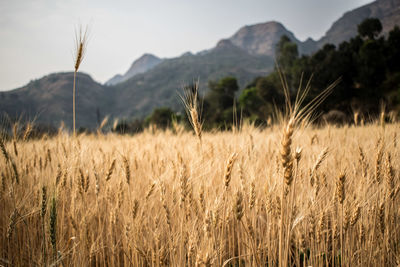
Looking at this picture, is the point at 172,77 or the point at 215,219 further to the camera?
the point at 172,77

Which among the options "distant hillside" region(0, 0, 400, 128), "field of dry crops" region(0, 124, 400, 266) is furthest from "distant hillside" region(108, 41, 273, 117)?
"field of dry crops" region(0, 124, 400, 266)

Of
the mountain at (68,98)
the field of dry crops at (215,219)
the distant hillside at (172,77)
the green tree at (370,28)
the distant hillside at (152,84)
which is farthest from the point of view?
the distant hillside at (172,77)

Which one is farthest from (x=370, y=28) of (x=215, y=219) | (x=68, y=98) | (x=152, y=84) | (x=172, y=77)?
(x=152, y=84)

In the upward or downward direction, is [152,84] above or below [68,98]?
above

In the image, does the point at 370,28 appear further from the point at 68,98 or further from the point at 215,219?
the point at 68,98

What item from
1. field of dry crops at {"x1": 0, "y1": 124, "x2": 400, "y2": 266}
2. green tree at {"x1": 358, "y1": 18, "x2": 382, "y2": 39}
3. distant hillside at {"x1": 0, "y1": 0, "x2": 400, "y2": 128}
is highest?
distant hillside at {"x1": 0, "y1": 0, "x2": 400, "y2": 128}

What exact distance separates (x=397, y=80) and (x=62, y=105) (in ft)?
390

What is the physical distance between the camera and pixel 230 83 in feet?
161

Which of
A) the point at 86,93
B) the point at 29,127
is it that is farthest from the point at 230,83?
the point at 86,93

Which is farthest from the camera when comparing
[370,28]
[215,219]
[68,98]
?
[68,98]

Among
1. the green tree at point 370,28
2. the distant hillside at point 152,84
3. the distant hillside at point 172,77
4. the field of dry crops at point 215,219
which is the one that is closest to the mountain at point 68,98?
the distant hillside at point 152,84

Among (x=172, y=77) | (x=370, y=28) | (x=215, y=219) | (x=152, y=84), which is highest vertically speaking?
(x=172, y=77)

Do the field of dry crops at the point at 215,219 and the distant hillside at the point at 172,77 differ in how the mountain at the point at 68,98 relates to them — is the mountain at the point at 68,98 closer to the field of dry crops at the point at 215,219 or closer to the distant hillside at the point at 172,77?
the distant hillside at the point at 172,77

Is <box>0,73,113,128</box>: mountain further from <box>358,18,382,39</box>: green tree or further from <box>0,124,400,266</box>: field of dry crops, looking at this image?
<box>358,18,382,39</box>: green tree
